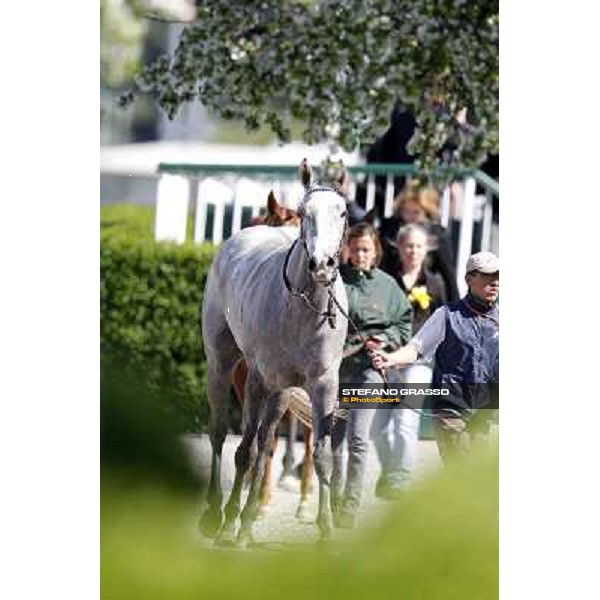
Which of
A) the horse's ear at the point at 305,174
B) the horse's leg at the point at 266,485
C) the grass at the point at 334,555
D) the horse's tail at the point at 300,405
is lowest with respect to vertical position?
the grass at the point at 334,555

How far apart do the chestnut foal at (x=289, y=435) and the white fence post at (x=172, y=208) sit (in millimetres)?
306

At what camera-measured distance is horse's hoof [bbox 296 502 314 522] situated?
7.02m

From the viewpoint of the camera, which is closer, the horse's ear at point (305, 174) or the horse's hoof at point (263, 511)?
the horse's ear at point (305, 174)

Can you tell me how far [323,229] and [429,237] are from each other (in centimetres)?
Answer: 60

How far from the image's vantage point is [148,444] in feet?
23.1

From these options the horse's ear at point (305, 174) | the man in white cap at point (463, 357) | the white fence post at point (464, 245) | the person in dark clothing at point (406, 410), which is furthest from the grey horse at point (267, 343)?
the white fence post at point (464, 245)

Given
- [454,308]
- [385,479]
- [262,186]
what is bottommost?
[385,479]

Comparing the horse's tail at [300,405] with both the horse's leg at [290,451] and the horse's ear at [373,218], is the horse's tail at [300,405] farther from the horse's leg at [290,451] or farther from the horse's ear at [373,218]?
the horse's ear at [373,218]

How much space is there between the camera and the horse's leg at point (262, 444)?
276 inches
